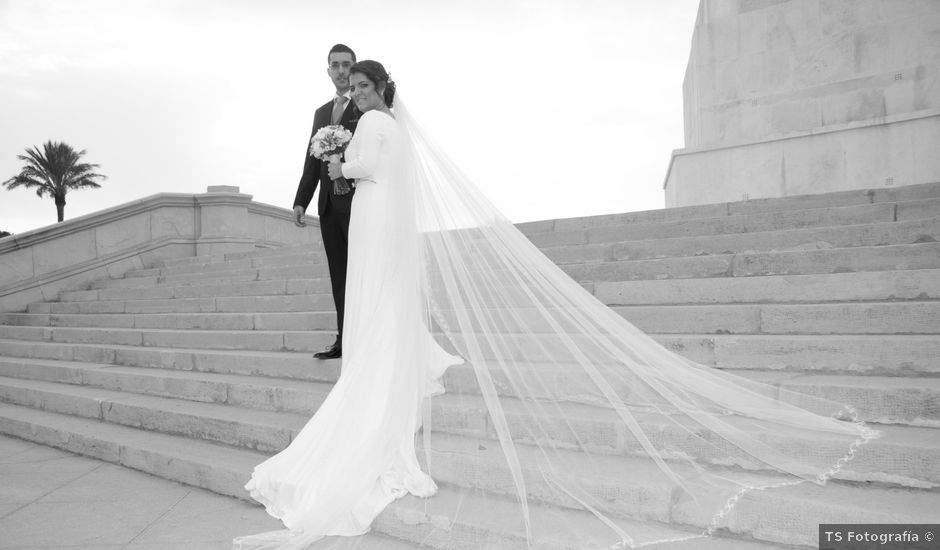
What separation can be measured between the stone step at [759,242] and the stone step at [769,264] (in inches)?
14.1

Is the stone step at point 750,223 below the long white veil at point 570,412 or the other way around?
the other way around

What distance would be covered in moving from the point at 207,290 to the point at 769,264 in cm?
669

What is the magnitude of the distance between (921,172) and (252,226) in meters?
10.4

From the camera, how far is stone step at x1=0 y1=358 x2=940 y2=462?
262 centimetres

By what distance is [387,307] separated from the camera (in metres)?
3.45

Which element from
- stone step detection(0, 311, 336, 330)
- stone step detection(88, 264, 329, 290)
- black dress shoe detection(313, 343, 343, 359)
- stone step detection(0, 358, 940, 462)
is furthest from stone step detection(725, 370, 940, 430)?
stone step detection(88, 264, 329, 290)

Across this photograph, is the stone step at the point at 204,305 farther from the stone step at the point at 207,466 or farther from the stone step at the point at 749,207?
the stone step at the point at 749,207

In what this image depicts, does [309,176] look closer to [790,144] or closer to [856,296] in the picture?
[856,296]

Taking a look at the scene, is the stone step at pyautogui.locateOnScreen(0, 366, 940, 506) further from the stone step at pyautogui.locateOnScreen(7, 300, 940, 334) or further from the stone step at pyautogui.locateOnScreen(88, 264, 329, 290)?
the stone step at pyautogui.locateOnScreen(88, 264, 329, 290)

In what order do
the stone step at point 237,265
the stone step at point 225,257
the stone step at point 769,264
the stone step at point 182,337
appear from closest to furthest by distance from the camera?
the stone step at point 769,264
the stone step at point 182,337
the stone step at point 237,265
the stone step at point 225,257

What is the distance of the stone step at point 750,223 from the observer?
504cm

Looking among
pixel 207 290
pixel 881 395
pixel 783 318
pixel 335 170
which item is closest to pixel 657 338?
pixel 783 318

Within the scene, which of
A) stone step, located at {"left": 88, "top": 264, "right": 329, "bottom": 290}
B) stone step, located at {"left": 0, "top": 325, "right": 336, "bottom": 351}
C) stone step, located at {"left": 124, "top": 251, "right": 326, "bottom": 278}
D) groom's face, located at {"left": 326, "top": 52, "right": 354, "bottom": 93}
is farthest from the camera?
stone step, located at {"left": 124, "top": 251, "right": 326, "bottom": 278}

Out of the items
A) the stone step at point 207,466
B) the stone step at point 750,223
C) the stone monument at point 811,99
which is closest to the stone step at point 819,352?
the stone step at point 207,466
